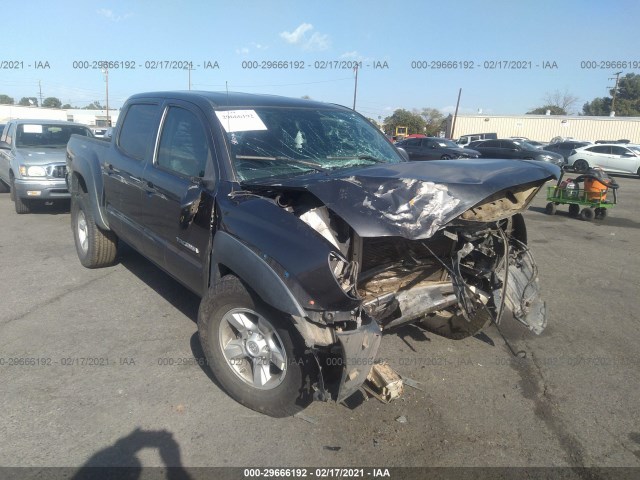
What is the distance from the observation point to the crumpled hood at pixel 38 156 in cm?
838

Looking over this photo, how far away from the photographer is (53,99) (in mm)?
95562

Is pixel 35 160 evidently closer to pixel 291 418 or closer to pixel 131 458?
pixel 131 458

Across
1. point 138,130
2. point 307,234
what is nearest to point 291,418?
point 307,234

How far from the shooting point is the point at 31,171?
8.29 m

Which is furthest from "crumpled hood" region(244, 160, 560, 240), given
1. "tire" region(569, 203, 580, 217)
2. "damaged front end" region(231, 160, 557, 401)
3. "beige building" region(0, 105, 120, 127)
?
"beige building" region(0, 105, 120, 127)

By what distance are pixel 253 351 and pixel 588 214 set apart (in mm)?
9766

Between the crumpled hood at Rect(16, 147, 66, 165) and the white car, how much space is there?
20.5 m

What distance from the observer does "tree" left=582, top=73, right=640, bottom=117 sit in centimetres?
6956

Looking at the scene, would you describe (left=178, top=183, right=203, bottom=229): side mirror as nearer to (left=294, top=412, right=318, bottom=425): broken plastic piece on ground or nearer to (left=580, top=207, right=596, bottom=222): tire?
A: (left=294, top=412, right=318, bottom=425): broken plastic piece on ground

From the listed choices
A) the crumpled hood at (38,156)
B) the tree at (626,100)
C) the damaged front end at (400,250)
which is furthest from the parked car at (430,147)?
the tree at (626,100)

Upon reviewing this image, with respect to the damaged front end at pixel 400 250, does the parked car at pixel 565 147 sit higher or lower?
higher

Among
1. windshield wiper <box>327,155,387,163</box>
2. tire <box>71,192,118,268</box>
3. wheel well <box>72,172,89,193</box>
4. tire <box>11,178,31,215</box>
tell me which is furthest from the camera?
tire <box>11,178,31,215</box>

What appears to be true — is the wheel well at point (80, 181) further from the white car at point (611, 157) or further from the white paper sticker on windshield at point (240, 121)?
the white car at point (611, 157)

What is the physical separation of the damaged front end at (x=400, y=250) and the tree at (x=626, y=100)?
79.3m
